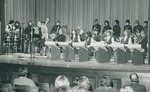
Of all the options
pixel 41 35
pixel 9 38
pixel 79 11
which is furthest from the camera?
pixel 79 11

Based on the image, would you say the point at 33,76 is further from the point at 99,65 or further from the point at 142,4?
the point at 142,4

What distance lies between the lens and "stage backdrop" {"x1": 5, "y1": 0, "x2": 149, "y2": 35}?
15133mm

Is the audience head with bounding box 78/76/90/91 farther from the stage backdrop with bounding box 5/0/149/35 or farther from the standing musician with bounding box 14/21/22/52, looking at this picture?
the stage backdrop with bounding box 5/0/149/35

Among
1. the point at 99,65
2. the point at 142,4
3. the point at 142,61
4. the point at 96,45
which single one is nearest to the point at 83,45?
the point at 96,45

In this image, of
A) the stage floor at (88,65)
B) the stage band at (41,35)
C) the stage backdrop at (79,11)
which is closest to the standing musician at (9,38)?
the stage band at (41,35)

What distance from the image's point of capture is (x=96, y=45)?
10414 millimetres

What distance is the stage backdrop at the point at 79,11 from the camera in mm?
15133

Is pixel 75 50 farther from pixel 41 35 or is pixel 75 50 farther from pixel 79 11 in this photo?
pixel 79 11

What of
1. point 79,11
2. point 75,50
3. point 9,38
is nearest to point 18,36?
point 9,38

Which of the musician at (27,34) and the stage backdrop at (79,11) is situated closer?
the musician at (27,34)

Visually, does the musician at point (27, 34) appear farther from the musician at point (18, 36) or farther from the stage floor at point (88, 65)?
the stage floor at point (88, 65)

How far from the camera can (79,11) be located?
16.3m

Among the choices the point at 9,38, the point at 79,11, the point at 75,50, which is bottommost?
the point at 75,50

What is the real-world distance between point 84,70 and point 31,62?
1.73m
